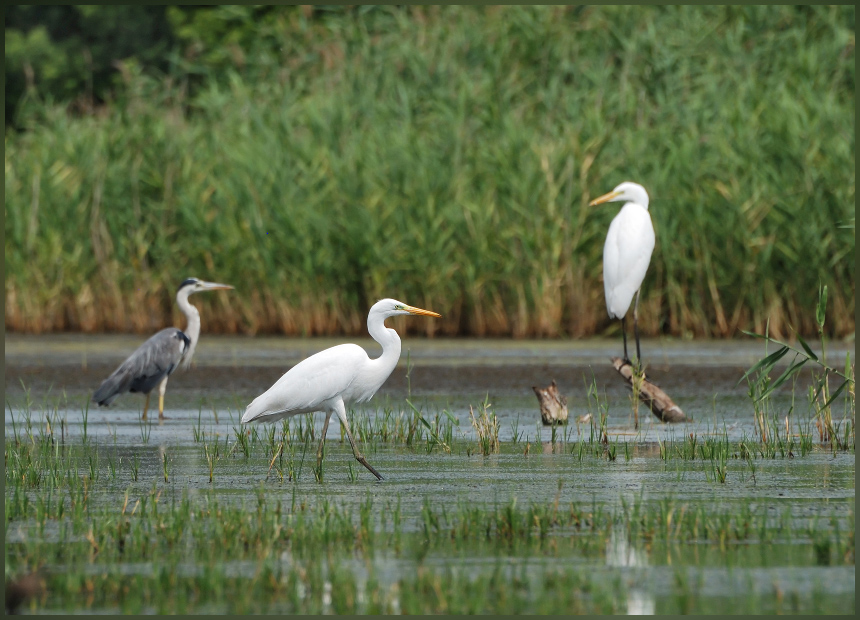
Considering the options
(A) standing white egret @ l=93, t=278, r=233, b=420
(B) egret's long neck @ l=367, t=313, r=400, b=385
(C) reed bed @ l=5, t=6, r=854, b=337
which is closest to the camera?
(B) egret's long neck @ l=367, t=313, r=400, b=385

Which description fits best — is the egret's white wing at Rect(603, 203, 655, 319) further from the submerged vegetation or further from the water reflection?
the water reflection

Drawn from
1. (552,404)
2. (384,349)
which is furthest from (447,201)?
(384,349)

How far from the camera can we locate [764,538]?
4.94 meters

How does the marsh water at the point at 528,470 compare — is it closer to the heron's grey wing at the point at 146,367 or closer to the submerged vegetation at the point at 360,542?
the submerged vegetation at the point at 360,542

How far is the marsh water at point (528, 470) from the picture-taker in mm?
4566

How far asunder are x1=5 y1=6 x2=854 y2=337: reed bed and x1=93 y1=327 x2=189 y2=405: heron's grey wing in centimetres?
425

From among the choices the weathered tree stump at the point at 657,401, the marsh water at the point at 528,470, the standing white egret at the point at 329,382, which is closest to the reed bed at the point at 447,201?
the marsh water at the point at 528,470

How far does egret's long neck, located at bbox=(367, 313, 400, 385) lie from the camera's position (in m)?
7.12

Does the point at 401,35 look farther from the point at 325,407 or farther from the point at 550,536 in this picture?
the point at 550,536

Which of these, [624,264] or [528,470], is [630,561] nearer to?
[528,470]

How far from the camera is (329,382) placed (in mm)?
6945

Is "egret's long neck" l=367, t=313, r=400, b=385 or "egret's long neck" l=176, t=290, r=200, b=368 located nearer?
"egret's long neck" l=367, t=313, r=400, b=385

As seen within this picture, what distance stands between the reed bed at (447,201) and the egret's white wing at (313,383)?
292 inches

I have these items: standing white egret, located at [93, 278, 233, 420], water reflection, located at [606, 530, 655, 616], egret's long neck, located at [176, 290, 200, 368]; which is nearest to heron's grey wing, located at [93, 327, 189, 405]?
standing white egret, located at [93, 278, 233, 420]
